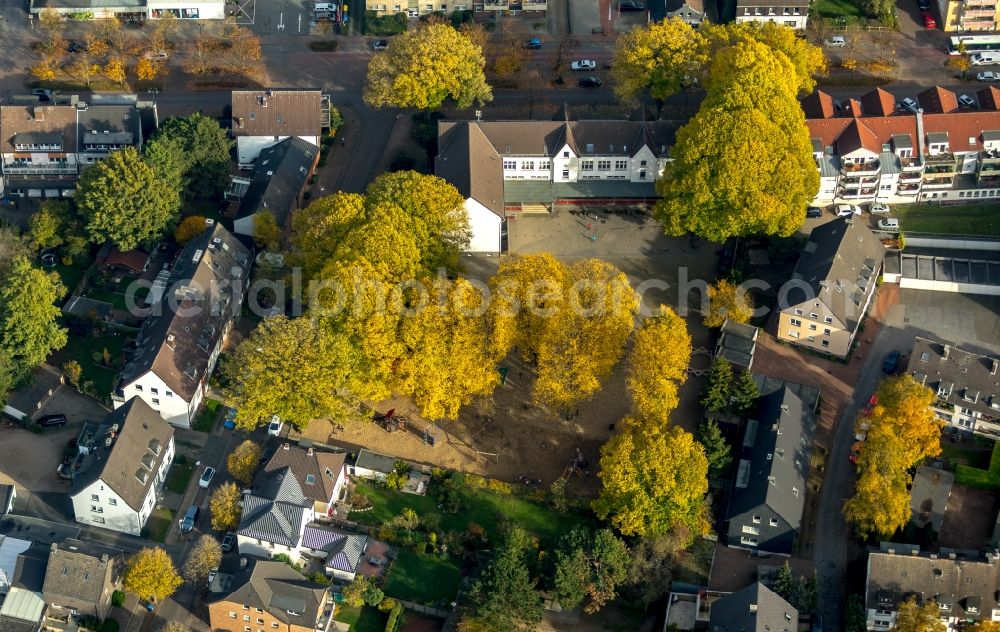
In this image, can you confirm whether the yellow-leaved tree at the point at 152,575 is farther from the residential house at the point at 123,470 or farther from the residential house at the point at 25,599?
the residential house at the point at 25,599

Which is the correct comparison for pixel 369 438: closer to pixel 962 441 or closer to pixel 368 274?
pixel 368 274

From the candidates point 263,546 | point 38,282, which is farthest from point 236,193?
point 263,546

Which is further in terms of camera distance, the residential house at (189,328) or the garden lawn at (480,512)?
the residential house at (189,328)

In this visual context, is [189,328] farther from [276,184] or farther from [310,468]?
Answer: [276,184]

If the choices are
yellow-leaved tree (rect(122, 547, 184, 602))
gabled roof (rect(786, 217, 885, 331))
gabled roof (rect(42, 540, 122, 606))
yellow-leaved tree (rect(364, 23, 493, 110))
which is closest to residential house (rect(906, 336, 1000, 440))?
gabled roof (rect(786, 217, 885, 331))

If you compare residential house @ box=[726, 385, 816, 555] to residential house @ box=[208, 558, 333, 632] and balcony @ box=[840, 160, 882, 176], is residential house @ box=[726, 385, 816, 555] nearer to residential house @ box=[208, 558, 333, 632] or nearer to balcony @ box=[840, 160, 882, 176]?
balcony @ box=[840, 160, 882, 176]

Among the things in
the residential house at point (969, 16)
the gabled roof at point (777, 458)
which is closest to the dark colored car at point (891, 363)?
the gabled roof at point (777, 458)

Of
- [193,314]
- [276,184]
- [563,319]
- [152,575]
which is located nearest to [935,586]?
[563,319]
